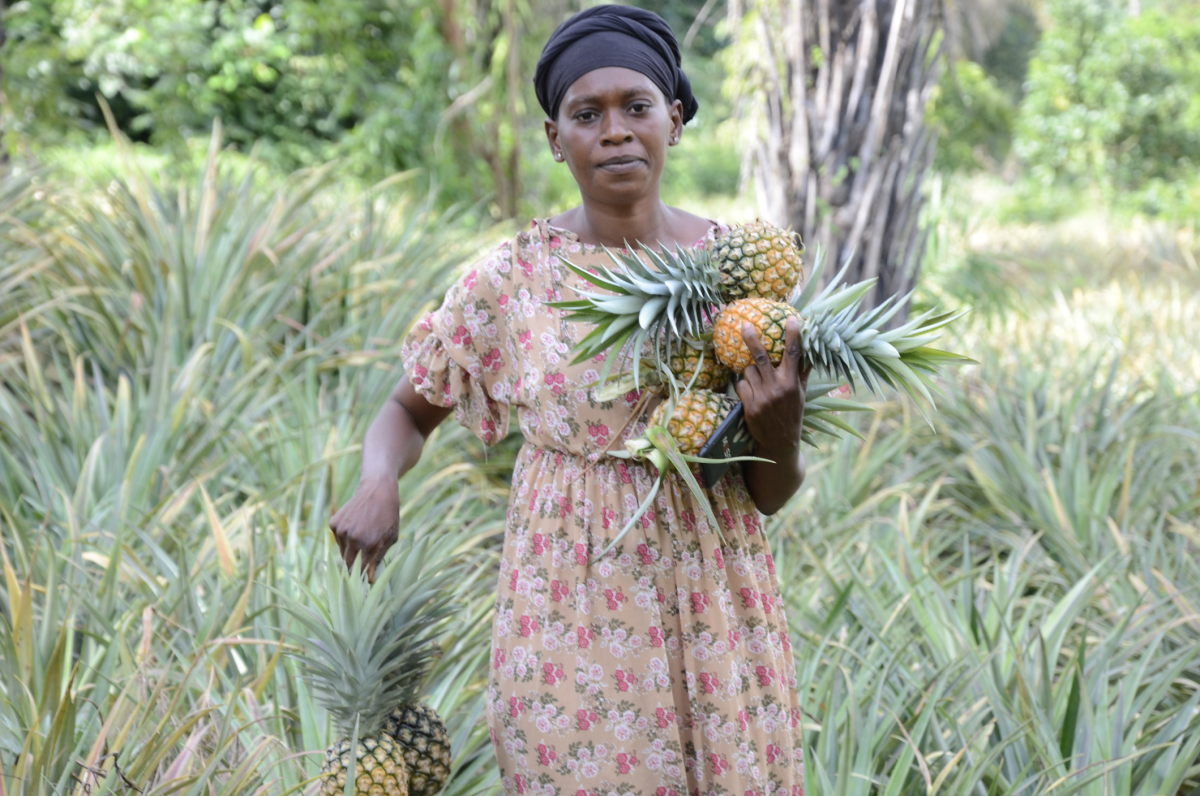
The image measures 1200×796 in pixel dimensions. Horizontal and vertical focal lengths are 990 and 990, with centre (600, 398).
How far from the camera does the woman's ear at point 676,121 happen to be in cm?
201

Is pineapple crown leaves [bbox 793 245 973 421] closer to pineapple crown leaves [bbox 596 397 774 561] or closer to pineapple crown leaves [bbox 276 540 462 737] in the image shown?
pineapple crown leaves [bbox 596 397 774 561]

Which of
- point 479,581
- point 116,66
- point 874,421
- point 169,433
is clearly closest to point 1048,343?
point 874,421

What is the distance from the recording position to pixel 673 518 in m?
1.83

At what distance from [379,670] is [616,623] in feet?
1.46

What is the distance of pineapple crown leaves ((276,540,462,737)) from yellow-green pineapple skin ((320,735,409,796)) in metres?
0.04

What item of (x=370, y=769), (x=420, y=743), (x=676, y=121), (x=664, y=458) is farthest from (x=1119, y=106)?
(x=370, y=769)

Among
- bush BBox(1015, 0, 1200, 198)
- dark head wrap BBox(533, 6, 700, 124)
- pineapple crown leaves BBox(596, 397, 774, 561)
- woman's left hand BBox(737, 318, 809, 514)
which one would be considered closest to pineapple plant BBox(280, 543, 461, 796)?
pineapple crown leaves BBox(596, 397, 774, 561)

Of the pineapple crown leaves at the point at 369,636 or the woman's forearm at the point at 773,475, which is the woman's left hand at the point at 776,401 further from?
the pineapple crown leaves at the point at 369,636

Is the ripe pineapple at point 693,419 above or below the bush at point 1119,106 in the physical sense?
below

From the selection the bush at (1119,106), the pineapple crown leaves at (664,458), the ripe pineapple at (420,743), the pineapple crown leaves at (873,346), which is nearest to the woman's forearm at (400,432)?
the ripe pineapple at (420,743)

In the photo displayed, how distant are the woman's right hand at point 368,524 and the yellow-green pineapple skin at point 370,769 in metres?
0.31

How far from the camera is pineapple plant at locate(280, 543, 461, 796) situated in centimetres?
179

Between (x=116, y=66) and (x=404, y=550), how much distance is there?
40.0 feet

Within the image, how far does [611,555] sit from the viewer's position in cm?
183
